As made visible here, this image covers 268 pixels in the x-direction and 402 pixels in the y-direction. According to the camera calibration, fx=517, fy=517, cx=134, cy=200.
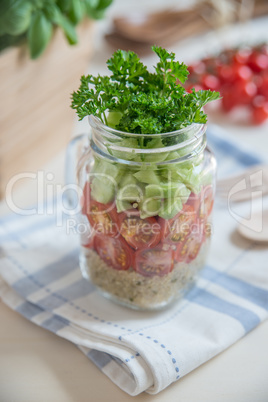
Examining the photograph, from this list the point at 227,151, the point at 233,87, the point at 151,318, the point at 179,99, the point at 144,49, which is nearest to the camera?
the point at 179,99

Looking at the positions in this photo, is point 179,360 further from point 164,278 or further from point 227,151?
point 227,151

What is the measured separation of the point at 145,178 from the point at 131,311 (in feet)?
0.82

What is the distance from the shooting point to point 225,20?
163 centimetres

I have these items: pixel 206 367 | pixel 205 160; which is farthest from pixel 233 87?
pixel 206 367

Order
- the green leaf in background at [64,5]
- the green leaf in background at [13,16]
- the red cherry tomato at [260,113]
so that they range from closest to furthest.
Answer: the green leaf in background at [13,16], the green leaf in background at [64,5], the red cherry tomato at [260,113]

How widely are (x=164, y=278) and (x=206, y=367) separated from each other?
0.14m

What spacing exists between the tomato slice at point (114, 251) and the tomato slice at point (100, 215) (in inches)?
0.5

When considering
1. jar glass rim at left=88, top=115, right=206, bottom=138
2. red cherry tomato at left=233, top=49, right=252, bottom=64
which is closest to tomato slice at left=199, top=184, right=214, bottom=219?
jar glass rim at left=88, top=115, right=206, bottom=138

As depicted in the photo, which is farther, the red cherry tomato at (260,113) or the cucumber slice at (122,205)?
the red cherry tomato at (260,113)

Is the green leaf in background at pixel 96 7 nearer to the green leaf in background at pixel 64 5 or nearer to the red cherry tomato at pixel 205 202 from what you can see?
the green leaf in background at pixel 64 5

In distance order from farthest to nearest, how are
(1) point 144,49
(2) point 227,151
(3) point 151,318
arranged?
1. (1) point 144,49
2. (2) point 227,151
3. (3) point 151,318

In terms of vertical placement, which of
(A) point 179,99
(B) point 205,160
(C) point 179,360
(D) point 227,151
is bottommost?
(D) point 227,151

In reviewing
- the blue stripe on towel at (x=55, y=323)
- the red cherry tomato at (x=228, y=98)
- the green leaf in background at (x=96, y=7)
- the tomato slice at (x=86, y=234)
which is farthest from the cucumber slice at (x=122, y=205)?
the red cherry tomato at (x=228, y=98)

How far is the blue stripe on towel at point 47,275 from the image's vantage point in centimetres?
88
